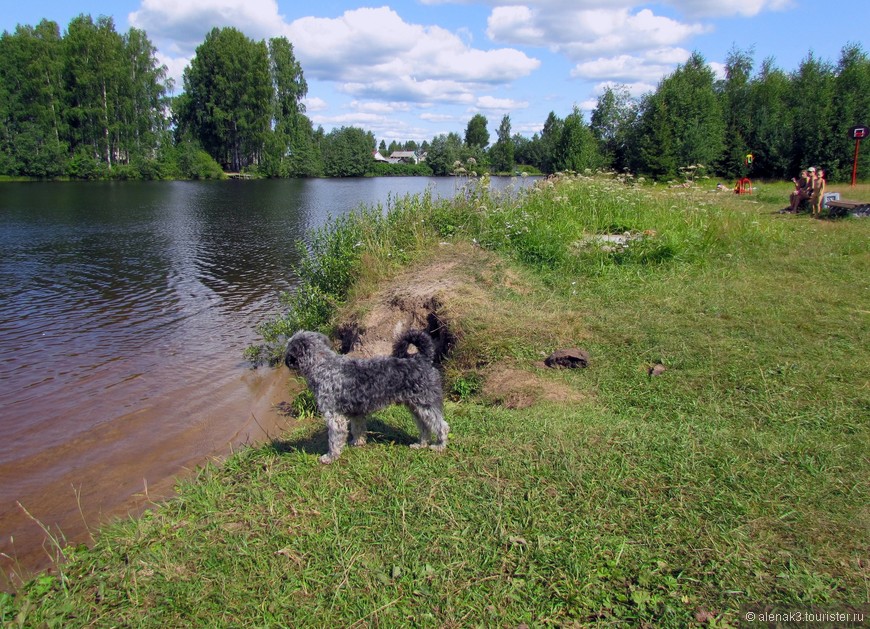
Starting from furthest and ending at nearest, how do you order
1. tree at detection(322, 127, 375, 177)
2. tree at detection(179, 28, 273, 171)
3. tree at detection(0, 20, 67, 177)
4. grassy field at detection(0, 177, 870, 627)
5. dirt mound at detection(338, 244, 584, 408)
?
tree at detection(322, 127, 375, 177) < tree at detection(179, 28, 273, 171) < tree at detection(0, 20, 67, 177) < dirt mound at detection(338, 244, 584, 408) < grassy field at detection(0, 177, 870, 627)

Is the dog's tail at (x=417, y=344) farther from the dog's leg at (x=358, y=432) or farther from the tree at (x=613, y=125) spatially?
the tree at (x=613, y=125)

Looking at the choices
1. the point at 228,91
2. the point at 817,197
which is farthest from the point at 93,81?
the point at 817,197

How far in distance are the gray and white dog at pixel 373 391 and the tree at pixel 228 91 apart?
7214cm

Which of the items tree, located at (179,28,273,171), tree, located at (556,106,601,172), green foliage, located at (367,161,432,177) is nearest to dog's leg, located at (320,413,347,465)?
tree, located at (556,106,601,172)

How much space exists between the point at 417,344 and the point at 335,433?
1.14 m

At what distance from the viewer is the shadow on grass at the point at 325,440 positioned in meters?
5.58

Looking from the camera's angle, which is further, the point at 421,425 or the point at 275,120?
the point at 275,120

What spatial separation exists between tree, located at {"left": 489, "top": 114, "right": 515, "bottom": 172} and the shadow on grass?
1671 inches

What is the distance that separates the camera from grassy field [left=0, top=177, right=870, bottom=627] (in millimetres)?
3371

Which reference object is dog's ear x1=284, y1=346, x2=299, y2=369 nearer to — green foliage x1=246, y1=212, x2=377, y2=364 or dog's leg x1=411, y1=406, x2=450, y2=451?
dog's leg x1=411, y1=406, x2=450, y2=451

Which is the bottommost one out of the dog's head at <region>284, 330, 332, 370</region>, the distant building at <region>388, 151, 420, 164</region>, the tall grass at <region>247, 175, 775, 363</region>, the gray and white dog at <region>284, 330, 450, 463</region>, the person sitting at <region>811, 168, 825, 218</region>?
the gray and white dog at <region>284, 330, 450, 463</region>

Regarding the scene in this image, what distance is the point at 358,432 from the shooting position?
545cm

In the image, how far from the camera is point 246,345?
11.8 meters

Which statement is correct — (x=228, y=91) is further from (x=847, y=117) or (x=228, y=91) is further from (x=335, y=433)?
(x=335, y=433)
